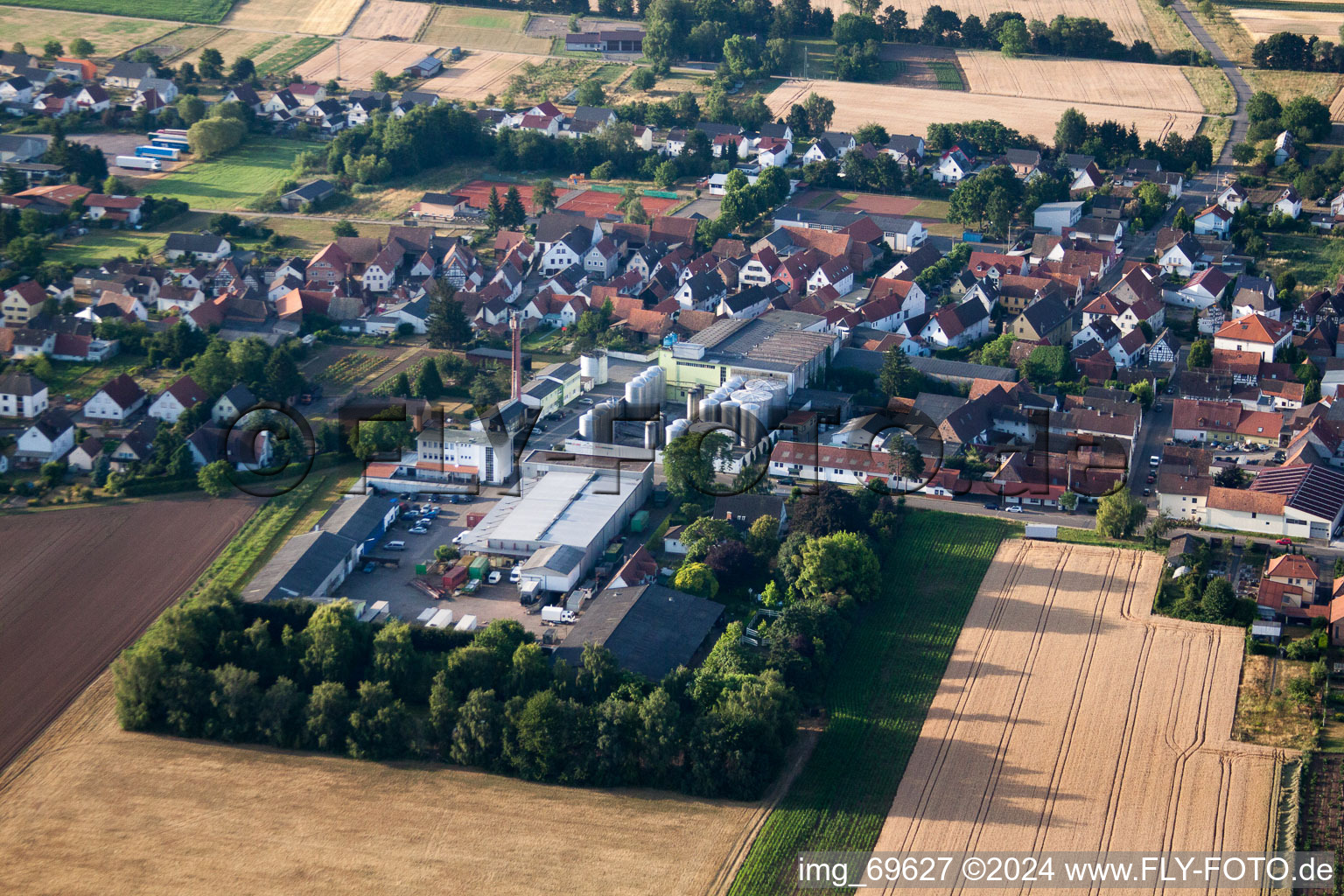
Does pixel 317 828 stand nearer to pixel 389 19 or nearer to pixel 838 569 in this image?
pixel 838 569

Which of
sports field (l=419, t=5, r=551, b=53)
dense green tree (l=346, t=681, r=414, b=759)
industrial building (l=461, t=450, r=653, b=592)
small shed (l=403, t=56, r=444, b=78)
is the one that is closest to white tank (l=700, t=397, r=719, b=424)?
industrial building (l=461, t=450, r=653, b=592)

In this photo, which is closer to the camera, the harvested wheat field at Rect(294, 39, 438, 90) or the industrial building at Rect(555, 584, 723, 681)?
the industrial building at Rect(555, 584, 723, 681)

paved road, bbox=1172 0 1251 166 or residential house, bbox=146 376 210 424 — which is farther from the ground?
paved road, bbox=1172 0 1251 166

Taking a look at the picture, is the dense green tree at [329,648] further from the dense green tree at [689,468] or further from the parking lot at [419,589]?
the dense green tree at [689,468]

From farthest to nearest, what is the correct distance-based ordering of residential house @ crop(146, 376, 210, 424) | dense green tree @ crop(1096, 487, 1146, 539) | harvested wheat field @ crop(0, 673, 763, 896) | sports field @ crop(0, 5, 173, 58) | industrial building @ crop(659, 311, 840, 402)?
1. sports field @ crop(0, 5, 173, 58)
2. industrial building @ crop(659, 311, 840, 402)
3. residential house @ crop(146, 376, 210, 424)
4. dense green tree @ crop(1096, 487, 1146, 539)
5. harvested wheat field @ crop(0, 673, 763, 896)

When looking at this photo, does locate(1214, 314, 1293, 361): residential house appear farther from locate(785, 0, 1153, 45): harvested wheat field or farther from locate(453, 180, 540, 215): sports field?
locate(785, 0, 1153, 45): harvested wheat field

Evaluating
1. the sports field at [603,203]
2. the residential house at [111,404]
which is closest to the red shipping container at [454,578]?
the residential house at [111,404]

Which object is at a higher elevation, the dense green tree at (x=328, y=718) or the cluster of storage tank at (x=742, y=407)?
the cluster of storage tank at (x=742, y=407)

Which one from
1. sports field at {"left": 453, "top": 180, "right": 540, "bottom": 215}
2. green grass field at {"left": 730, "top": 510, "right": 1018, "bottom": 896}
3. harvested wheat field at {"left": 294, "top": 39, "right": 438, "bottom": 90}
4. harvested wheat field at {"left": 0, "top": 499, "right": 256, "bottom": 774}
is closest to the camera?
green grass field at {"left": 730, "top": 510, "right": 1018, "bottom": 896}
